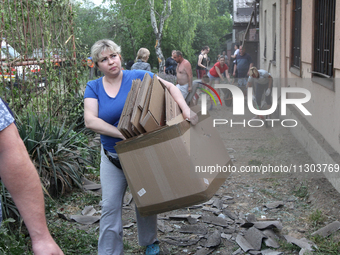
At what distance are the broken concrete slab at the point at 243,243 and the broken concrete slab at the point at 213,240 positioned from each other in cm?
19

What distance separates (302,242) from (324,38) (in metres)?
3.77

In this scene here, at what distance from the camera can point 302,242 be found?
3869 millimetres

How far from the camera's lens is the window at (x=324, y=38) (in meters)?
6.10

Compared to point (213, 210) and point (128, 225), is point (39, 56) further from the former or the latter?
point (213, 210)

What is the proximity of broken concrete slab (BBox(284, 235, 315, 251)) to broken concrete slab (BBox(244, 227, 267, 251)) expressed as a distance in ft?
0.79

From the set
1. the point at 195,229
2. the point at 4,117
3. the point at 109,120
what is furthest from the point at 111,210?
the point at 4,117

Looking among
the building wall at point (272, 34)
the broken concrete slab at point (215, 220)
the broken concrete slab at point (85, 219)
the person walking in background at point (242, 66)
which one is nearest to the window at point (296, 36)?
the building wall at point (272, 34)

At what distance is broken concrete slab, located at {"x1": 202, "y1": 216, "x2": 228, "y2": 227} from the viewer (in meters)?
4.54

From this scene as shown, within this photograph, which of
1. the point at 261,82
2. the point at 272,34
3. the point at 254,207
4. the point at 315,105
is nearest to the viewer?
the point at 254,207

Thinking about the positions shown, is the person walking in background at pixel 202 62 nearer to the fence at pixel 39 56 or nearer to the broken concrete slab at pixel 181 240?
the fence at pixel 39 56

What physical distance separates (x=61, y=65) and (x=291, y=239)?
5.24m

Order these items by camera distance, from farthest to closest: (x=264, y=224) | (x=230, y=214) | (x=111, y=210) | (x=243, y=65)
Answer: (x=243, y=65)
(x=230, y=214)
(x=264, y=224)
(x=111, y=210)

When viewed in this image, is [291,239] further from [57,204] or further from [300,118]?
[300,118]

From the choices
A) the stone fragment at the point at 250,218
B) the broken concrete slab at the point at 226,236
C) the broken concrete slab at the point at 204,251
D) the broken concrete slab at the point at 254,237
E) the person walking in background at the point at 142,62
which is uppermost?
the person walking in background at the point at 142,62
